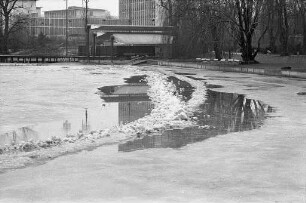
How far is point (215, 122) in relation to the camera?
1302cm

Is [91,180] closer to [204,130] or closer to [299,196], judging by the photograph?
[299,196]

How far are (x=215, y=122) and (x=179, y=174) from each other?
576 centimetres

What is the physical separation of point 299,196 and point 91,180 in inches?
109

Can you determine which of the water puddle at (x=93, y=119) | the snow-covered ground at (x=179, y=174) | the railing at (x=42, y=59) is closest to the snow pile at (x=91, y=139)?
the snow-covered ground at (x=179, y=174)

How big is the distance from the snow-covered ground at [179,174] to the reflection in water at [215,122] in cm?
41

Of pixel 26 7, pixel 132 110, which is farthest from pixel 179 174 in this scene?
pixel 26 7

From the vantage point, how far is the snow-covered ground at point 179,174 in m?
6.29

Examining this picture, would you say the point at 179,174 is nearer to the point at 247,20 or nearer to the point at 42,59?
the point at 247,20

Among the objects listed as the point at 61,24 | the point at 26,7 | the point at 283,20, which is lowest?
the point at 283,20

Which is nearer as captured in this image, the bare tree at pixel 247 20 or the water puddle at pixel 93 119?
the water puddle at pixel 93 119

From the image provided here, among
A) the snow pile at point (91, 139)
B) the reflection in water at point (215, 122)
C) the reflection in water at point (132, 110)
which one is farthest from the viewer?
the reflection in water at point (132, 110)

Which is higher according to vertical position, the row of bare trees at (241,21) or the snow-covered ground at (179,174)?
the row of bare trees at (241,21)

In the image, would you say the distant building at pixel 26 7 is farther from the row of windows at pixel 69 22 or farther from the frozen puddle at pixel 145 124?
the frozen puddle at pixel 145 124

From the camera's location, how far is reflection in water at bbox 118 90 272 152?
10.1 meters
